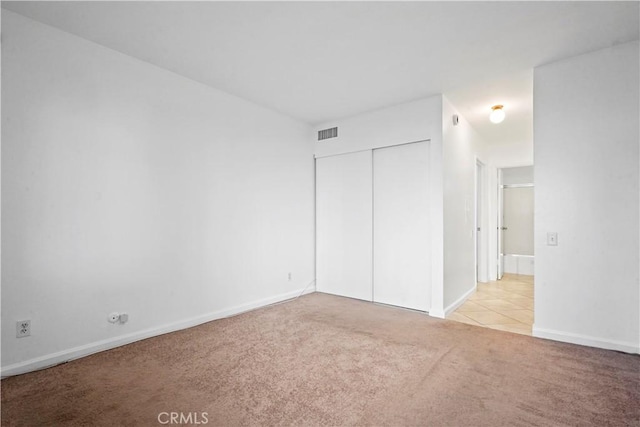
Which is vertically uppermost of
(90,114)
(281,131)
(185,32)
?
(185,32)

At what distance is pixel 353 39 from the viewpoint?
2627mm

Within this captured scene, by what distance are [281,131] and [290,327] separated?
2.68 meters

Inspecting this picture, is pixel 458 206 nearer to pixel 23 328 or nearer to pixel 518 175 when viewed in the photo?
pixel 518 175

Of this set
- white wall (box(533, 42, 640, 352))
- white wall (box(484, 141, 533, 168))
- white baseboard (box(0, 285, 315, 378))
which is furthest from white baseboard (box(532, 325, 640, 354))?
white wall (box(484, 141, 533, 168))

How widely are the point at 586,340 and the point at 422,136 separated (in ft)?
8.50

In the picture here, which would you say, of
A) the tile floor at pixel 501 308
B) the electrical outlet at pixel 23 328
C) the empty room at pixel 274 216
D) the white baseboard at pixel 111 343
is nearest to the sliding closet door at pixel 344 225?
the empty room at pixel 274 216

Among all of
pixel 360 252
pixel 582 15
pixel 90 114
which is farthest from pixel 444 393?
pixel 90 114

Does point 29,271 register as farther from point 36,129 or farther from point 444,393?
point 444,393

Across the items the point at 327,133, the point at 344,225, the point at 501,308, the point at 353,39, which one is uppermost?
the point at 353,39

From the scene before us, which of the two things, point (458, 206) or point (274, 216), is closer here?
point (458, 206)

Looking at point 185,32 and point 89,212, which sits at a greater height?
point 185,32

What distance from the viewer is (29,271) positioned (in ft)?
7.70

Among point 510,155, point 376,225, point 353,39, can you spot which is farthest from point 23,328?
point 510,155

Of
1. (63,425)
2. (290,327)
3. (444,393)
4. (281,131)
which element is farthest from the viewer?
(281,131)
